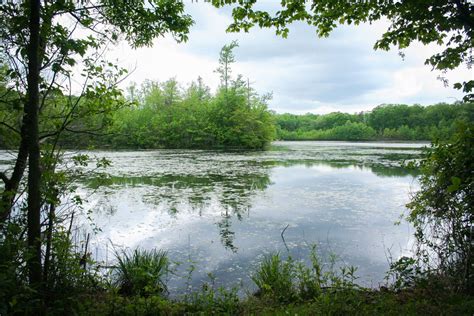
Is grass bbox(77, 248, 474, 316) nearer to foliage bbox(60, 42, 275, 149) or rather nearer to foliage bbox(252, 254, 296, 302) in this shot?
foliage bbox(252, 254, 296, 302)

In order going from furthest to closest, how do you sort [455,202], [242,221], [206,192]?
[206,192]
[242,221]
[455,202]

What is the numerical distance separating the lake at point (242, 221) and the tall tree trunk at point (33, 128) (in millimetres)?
1286

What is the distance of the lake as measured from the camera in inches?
222

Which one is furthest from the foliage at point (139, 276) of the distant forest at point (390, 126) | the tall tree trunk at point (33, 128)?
the distant forest at point (390, 126)

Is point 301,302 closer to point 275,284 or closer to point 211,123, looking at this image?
point 275,284

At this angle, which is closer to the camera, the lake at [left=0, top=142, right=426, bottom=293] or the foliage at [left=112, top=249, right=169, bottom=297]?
the foliage at [left=112, top=249, right=169, bottom=297]

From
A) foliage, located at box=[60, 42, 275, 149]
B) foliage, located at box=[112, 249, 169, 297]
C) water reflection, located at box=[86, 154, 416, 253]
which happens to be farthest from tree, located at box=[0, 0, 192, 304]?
foliage, located at box=[60, 42, 275, 149]

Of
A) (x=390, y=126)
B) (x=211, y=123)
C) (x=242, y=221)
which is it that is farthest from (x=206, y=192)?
(x=390, y=126)

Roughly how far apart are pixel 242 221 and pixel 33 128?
614 centimetres

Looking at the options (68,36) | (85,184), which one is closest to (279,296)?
(68,36)

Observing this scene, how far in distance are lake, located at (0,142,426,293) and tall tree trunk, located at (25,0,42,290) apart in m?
1.29

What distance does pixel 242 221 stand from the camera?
8195 millimetres

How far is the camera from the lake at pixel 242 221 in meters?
5.64

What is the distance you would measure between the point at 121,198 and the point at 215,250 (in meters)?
5.97
